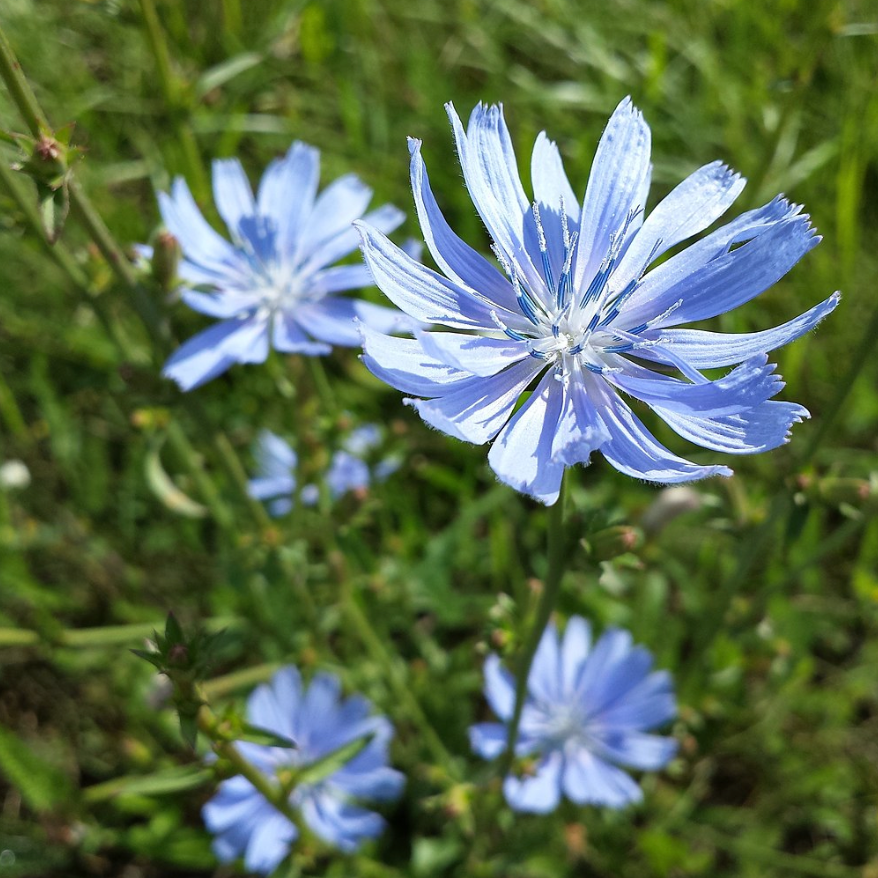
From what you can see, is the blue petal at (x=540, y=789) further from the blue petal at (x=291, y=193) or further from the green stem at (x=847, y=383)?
the blue petal at (x=291, y=193)

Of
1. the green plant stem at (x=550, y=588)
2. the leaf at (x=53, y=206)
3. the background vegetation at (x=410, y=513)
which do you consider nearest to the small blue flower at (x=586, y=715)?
the background vegetation at (x=410, y=513)

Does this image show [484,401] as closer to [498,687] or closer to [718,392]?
[718,392]

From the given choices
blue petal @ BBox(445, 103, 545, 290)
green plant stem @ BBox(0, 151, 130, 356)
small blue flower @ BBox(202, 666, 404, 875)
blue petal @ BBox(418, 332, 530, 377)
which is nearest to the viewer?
blue petal @ BBox(418, 332, 530, 377)

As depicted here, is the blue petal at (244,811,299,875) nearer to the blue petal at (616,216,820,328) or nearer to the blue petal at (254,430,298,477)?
the blue petal at (254,430,298,477)

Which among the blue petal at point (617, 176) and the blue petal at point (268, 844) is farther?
the blue petal at point (268, 844)

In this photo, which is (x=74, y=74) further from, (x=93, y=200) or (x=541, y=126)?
(x=541, y=126)

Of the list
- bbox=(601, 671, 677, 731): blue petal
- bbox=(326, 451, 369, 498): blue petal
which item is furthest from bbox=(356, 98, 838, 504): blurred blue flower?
bbox=(326, 451, 369, 498): blue petal

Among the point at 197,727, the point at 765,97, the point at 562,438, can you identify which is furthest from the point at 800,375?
the point at 197,727
